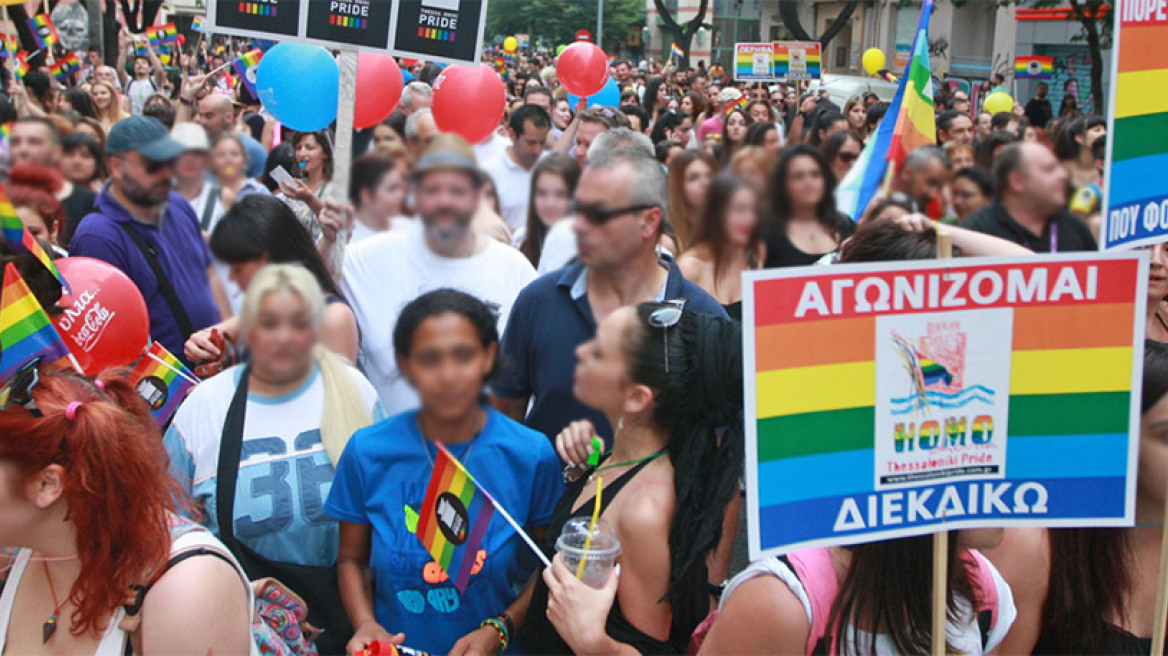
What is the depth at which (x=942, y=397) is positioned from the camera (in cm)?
189

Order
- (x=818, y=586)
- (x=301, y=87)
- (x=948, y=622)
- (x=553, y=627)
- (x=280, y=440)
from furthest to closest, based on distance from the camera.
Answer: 1. (x=553, y=627)
2. (x=948, y=622)
3. (x=818, y=586)
4. (x=280, y=440)
5. (x=301, y=87)

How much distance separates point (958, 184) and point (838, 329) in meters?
0.34

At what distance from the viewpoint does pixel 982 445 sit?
192 cm

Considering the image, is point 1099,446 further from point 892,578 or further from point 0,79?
point 0,79

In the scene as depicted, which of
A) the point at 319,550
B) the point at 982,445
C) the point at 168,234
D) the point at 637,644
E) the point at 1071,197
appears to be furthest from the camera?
the point at 319,550

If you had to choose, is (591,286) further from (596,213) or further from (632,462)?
(632,462)

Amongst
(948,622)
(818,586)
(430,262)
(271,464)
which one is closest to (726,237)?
(430,262)

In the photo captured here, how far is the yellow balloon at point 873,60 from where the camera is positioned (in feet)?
6.88

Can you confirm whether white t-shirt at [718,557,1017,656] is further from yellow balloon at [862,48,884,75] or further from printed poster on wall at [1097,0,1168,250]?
yellow balloon at [862,48,884,75]

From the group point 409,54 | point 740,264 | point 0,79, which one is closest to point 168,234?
point 409,54

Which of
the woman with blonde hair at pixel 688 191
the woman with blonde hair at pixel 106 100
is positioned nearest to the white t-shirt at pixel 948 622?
the woman with blonde hair at pixel 688 191

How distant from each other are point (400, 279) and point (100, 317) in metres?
0.90

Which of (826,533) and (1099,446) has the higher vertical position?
(1099,446)

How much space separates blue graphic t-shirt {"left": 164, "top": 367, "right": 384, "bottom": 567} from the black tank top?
18.1 inches
